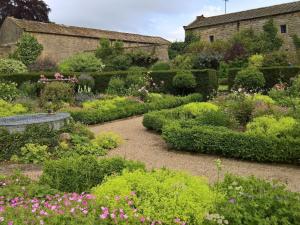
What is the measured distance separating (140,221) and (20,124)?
589 centimetres

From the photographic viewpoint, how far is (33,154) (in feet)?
26.0

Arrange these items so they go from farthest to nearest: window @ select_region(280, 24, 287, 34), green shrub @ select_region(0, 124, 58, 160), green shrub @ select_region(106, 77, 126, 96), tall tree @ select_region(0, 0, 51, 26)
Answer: tall tree @ select_region(0, 0, 51, 26)
window @ select_region(280, 24, 287, 34)
green shrub @ select_region(106, 77, 126, 96)
green shrub @ select_region(0, 124, 58, 160)

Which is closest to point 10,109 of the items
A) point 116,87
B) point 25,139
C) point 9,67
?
point 25,139

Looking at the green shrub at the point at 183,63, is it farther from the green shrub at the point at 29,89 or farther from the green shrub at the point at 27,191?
the green shrub at the point at 27,191

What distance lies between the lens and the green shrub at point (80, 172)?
521cm

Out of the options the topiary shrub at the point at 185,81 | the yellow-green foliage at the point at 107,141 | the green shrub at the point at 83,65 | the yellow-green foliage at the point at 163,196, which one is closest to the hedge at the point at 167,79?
the topiary shrub at the point at 185,81

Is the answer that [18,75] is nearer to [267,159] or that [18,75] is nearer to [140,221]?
[267,159]

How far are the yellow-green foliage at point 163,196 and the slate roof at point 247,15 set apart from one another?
1197 inches

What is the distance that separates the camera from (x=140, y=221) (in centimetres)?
348

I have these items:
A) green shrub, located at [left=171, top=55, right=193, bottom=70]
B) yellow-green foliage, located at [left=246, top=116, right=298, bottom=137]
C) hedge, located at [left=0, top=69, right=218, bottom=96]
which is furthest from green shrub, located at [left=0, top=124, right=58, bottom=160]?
green shrub, located at [left=171, top=55, right=193, bottom=70]

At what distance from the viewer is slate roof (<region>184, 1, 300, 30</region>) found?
105 feet

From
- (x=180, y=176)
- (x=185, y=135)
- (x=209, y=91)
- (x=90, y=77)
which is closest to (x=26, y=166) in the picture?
(x=185, y=135)

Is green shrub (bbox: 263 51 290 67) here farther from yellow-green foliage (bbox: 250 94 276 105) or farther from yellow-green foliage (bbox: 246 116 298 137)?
yellow-green foliage (bbox: 246 116 298 137)

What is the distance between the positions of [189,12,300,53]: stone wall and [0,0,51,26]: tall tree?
15595 mm
